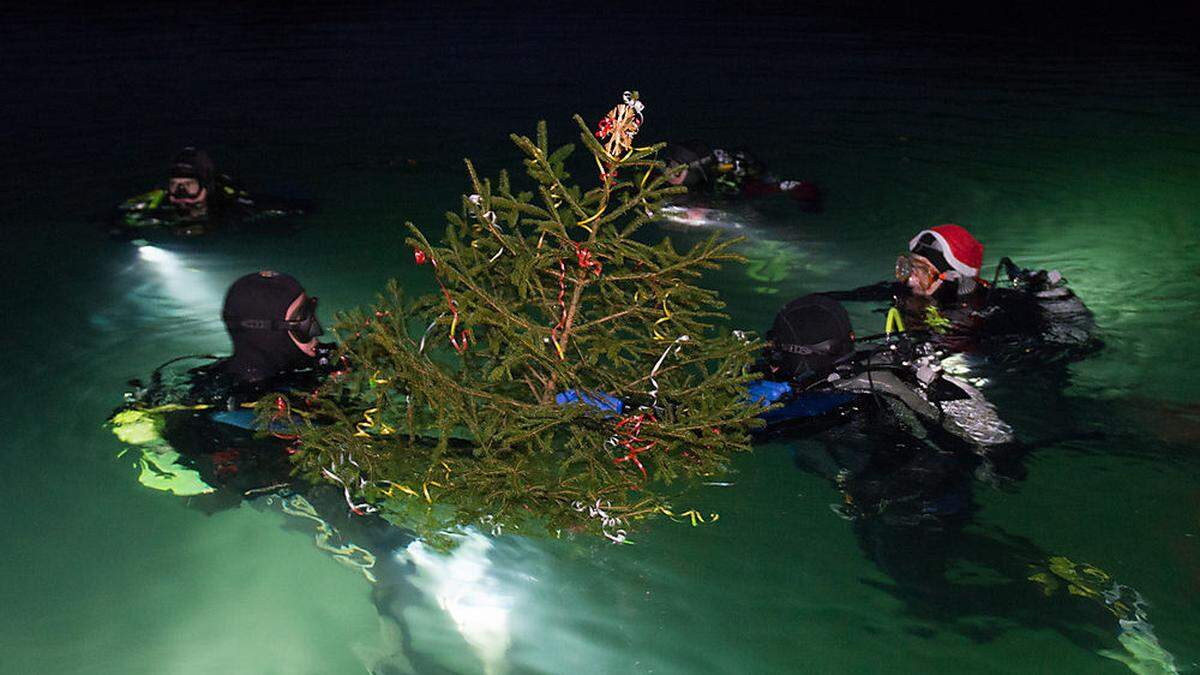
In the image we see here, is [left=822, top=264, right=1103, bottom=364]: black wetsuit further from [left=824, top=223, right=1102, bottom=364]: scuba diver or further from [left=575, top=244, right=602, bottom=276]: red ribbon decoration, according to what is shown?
[left=575, top=244, right=602, bottom=276]: red ribbon decoration

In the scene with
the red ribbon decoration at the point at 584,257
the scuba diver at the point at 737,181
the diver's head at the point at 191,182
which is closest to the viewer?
the red ribbon decoration at the point at 584,257

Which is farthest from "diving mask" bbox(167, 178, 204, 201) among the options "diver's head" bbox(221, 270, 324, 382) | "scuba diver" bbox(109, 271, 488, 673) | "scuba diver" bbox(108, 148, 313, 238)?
"diver's head" bbox(221, 270, 324, 382)

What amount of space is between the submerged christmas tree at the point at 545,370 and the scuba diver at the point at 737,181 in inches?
269

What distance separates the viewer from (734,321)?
28.8 feet

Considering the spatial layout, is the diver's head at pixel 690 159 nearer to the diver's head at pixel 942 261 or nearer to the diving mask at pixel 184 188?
the diver's head at pixel 942 261

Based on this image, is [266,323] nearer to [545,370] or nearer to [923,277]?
[545,370]

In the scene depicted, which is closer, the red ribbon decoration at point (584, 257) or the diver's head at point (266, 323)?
the red ribbon decoration at point (584, 257)

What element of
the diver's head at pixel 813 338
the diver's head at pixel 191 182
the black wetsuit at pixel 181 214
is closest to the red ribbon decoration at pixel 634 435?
the diver's head at pixel 813 338

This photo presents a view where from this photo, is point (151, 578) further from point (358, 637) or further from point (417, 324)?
point (417, 324)

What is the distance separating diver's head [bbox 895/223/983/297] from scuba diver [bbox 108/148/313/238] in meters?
7.03

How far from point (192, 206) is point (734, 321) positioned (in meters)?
5.96

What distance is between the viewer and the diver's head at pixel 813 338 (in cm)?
592

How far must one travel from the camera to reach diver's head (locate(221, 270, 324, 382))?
231 inches

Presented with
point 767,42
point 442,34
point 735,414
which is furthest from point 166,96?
point 735,414
